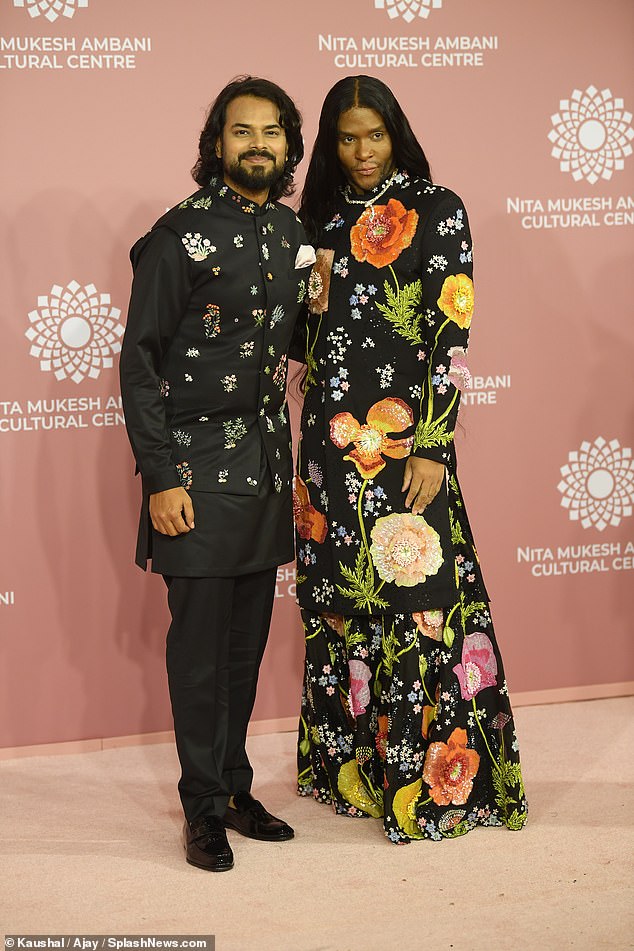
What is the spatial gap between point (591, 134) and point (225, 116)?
1.43 m

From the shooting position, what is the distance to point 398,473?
2.55m

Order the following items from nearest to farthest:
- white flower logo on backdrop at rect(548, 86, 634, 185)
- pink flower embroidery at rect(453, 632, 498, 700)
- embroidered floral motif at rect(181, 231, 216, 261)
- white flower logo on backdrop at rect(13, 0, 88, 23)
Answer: embroidered floral motif at rect(181, 231, 216, 261) < pink flower embroidery at rect(453, 632, 498, 700) < white flower logo on backdrop at rect(13, 0, 88, 23) < white flower logo on backdrop at rect(548, 86, 634, 185)

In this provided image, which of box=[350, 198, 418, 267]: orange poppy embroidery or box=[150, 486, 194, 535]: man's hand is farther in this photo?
box=[350, 198, 418, 267]: orange poppy embroidery

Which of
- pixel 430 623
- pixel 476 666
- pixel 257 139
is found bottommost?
pixel 476 666

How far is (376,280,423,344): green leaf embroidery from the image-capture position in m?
2.52

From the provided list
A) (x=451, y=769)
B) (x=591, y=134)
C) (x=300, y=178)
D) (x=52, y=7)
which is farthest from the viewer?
(x=591, y=134)

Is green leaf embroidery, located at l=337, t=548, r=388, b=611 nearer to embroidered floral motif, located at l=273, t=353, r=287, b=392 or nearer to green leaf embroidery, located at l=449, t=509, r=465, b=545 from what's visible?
green leaf embroidery, located at l=449, t=509, r=465, b=545

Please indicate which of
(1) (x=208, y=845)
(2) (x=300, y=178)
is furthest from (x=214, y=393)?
(2) (x=300, y=178)

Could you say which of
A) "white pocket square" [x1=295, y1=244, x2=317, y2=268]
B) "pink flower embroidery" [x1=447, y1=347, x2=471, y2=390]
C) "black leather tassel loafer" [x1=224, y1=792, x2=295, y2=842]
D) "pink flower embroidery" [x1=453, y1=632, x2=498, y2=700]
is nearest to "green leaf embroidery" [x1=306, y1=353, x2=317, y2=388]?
"white pocket square" [x1=295, y1=244, x2=317, y2=268]

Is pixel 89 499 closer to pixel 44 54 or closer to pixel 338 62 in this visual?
pixel 44 54

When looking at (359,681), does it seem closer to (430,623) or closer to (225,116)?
(430,623)

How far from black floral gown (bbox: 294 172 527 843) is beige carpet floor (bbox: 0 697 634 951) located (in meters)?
0.14

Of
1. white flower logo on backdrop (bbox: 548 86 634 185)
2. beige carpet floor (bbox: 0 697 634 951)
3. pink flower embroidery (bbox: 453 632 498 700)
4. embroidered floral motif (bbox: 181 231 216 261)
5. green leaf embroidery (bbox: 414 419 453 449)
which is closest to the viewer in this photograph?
beige carpet floor (bbox: 0 697 634 951)

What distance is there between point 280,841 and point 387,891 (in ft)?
1.14
